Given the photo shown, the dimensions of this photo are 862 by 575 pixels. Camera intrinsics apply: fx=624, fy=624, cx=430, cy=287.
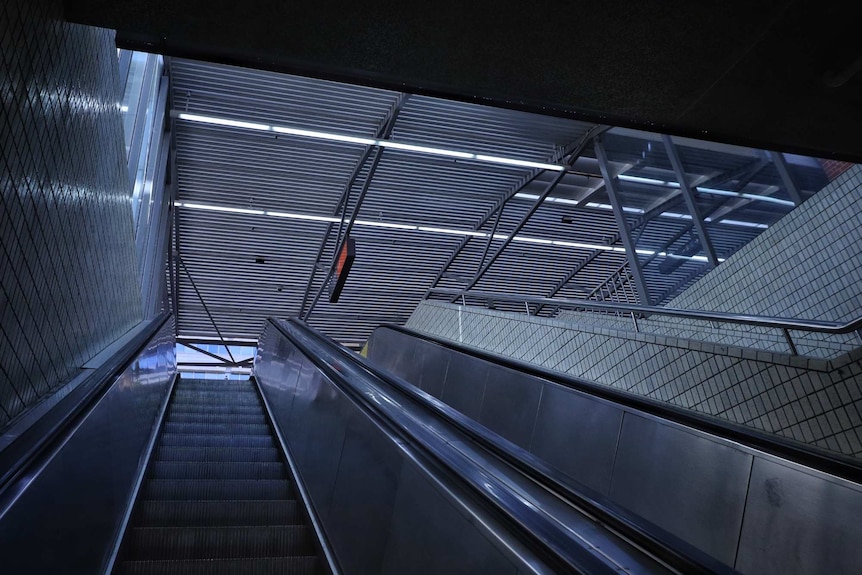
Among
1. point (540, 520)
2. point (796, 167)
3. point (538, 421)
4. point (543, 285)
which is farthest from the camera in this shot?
point (543, 285)

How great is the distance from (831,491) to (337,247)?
14963 millimetres

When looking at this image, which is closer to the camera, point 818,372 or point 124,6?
point 124,6

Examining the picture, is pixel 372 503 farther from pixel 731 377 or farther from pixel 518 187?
pixel 518 187

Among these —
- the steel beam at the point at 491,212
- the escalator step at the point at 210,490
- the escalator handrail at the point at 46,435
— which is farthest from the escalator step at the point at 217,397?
the steel beam at the point at 491,212

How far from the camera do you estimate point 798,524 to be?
9.30 feet

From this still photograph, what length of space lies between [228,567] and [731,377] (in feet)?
12.0

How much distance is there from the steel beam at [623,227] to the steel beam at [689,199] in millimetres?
1316

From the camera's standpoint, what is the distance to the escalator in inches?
120

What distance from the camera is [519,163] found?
13281 millimetres

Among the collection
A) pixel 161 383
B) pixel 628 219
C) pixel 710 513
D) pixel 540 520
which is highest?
pixel 628 219

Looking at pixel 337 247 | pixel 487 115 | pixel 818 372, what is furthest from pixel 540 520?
pixel 337 247

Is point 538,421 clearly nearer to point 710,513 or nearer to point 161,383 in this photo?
point 710,513

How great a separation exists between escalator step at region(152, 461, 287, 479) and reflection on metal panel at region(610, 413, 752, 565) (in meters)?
2.47

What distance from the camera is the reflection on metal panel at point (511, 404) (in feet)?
18.5
